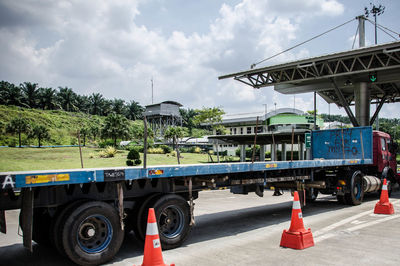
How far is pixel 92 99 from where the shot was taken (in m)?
110

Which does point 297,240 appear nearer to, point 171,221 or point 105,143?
point 171,221

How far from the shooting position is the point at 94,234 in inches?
204

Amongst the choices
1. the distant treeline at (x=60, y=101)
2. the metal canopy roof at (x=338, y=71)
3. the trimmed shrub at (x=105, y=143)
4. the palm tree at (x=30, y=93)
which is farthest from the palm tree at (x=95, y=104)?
the metal canopy roof at (x=338, y=71)

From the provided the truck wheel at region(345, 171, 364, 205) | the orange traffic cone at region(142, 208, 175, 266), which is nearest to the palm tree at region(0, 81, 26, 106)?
the truck wheel at region(345, 171, 364, 205)

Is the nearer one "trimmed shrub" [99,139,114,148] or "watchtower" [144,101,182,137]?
"trimmed shrub" [99,139,114,148]

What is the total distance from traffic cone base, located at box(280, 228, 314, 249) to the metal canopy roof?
1511 centimetres

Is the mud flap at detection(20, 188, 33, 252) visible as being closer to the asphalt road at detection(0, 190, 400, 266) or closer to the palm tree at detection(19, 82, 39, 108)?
the asphalt road at detection(0, 190, 400, 266)

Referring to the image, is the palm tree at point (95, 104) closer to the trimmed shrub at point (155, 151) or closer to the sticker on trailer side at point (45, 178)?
the trimmed shrub at point (155, 151)

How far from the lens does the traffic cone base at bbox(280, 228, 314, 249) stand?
241 inches

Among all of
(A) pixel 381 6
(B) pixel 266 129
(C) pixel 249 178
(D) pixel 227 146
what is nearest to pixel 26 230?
(C) pixel 249 178

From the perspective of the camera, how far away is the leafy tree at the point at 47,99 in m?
87.2

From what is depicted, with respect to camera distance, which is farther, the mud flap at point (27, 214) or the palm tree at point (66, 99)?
the palm tree at point (66, 99)

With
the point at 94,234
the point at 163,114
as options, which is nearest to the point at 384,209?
the point at 94,234

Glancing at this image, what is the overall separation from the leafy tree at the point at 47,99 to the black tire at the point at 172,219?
90.5 metres
